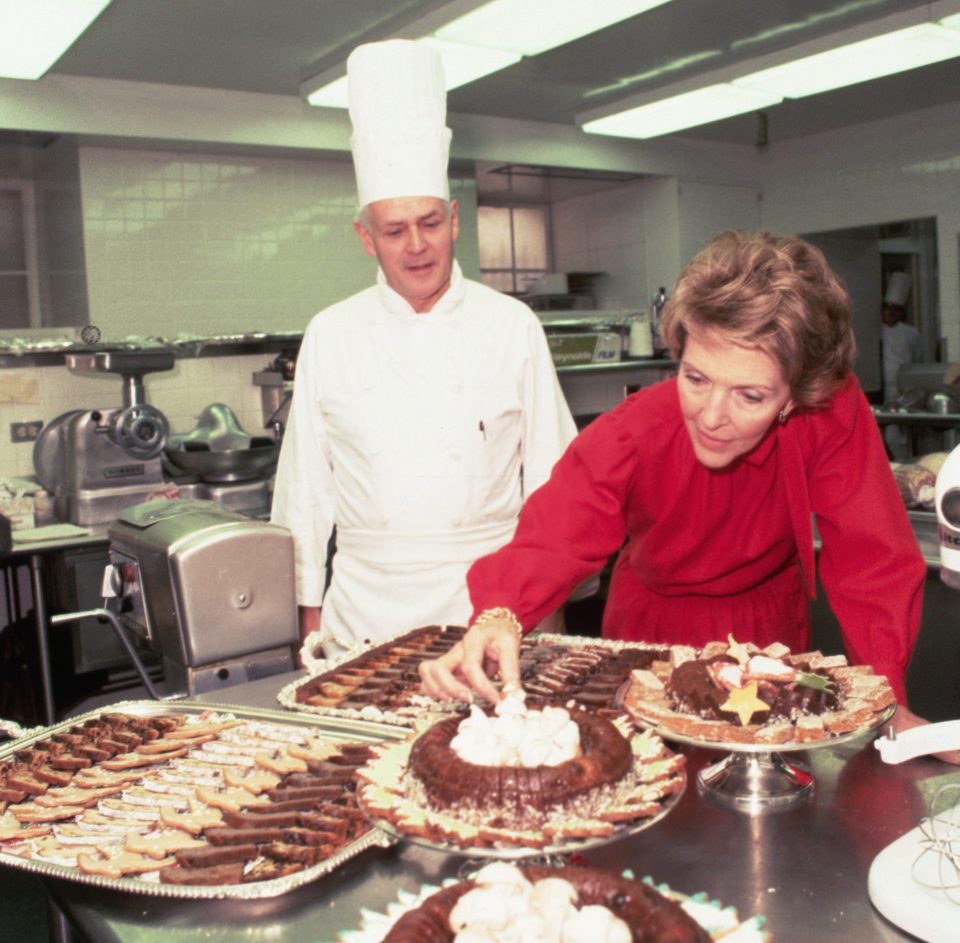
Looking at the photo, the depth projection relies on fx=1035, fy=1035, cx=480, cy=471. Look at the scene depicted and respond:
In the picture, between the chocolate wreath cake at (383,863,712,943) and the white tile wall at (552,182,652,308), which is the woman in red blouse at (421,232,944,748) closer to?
the chocolate wreath cake at (383,863,712,943)

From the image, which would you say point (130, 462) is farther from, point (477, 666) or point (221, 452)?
point (477, 666)

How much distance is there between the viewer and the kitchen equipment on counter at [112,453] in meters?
4.25

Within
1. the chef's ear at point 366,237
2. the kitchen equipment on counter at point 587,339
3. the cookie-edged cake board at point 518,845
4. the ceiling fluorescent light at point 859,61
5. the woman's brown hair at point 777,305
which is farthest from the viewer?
the kitchen equipment on counter at point 587,339

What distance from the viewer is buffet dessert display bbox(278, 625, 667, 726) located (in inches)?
60.8

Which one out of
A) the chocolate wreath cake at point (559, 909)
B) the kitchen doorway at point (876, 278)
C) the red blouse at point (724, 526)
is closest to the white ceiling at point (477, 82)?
the kitchen doorway at point (876, 278)

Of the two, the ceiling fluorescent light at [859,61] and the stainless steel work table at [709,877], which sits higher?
the ceiling fluorescent light at [859,61]

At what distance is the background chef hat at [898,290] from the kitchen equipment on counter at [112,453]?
20.5ft

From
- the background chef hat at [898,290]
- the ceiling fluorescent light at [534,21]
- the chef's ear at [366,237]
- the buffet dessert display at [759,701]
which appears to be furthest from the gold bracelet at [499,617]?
the background chef hat at [898,290]

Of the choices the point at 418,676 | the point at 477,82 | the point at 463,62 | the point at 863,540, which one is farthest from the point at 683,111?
the point at 418,676

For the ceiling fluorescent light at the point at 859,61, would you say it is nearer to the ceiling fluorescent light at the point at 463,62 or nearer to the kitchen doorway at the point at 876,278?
the ceiling fluorescent light at the point at 463,62

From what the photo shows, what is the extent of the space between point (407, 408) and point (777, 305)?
120 cm

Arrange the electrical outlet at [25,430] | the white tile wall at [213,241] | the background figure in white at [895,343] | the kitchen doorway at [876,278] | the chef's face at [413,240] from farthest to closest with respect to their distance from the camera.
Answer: the kitchen doorway at [876,278]
the background figure in white at [895,343]
the white tile wall at [213,241]
the electrical outlet at [25,430]
the chef's face at [413,240]

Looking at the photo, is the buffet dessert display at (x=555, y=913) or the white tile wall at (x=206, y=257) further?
the white tile wall at (x=206, y=257)

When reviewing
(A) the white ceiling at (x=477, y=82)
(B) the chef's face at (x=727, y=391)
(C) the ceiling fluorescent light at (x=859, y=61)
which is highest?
(A) the white ceiling at (x=477, y=82)
